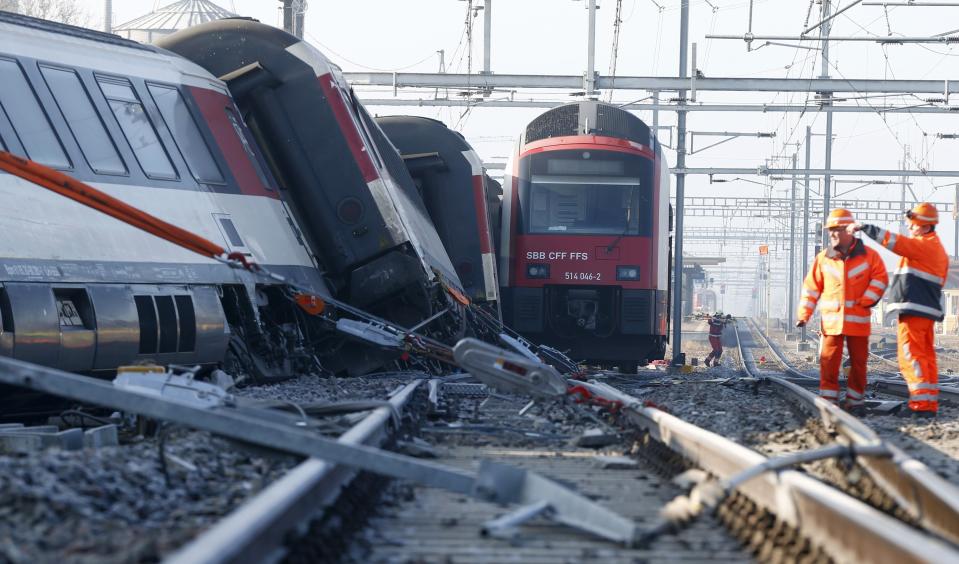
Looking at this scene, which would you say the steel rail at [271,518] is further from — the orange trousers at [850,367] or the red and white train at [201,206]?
the orange trousers at [850,367]

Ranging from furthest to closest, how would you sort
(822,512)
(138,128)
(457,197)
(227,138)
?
(457,197) → (227,138) → (138,128) → (822,512)

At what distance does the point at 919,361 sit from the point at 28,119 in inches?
268

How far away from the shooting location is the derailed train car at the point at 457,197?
16156mm

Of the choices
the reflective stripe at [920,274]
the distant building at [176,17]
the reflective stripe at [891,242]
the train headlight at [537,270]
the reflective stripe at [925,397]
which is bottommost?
the reflective stripe at [925,397]

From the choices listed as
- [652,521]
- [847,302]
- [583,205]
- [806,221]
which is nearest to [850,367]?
[847,302]

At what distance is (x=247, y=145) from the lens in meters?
12.1

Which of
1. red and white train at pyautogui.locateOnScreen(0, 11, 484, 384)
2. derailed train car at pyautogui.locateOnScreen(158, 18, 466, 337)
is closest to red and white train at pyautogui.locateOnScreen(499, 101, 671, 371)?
red and white train at pyautogui.locateOnScreen(0, 11, 484, 384)

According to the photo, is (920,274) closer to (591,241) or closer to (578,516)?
(578,516)

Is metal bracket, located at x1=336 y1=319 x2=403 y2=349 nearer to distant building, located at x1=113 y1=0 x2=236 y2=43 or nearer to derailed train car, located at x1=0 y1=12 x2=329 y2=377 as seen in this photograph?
derailed train car, located at x1=0 y1=12 x2=329 y2=377

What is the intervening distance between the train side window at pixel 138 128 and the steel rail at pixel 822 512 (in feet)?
19.7

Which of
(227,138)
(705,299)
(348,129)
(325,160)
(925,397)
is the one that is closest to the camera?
(925,397)

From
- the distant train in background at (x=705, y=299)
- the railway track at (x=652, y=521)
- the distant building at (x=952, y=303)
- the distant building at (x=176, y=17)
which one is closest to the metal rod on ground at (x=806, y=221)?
the distant building at (x=952, y=303)

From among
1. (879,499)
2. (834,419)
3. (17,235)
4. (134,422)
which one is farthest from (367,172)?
(879,499)

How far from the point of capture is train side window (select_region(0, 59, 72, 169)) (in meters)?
9.37
